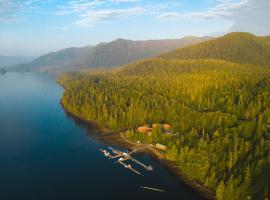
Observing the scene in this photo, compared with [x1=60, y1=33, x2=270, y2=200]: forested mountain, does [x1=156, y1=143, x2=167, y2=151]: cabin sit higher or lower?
lower

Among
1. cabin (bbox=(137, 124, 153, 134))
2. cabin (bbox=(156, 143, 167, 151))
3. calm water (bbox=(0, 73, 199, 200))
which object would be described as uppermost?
cabin (bbox=(137, 124, 153, 134))

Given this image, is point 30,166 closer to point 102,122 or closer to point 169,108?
point 102,122

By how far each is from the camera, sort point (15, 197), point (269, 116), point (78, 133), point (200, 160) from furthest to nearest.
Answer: point (78, 133)
point (269, 116)
point (200, 160)
point (15, 197)

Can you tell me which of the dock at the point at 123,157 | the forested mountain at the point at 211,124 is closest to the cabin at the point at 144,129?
the forested mountain at the point at 211,124

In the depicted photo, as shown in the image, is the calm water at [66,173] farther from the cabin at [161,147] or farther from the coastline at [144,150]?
the cabin at [161,147]

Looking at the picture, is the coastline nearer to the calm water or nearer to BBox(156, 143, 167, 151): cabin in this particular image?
the calm water

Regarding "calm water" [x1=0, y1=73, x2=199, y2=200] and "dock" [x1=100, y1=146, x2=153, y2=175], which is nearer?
"calm water" [x1=0, y1=73, x2=199, y2=200]

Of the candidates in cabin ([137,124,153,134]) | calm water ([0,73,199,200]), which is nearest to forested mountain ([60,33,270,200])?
cabin ([137,124,153,134])

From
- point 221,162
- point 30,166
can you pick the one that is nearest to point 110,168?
point 30,166
